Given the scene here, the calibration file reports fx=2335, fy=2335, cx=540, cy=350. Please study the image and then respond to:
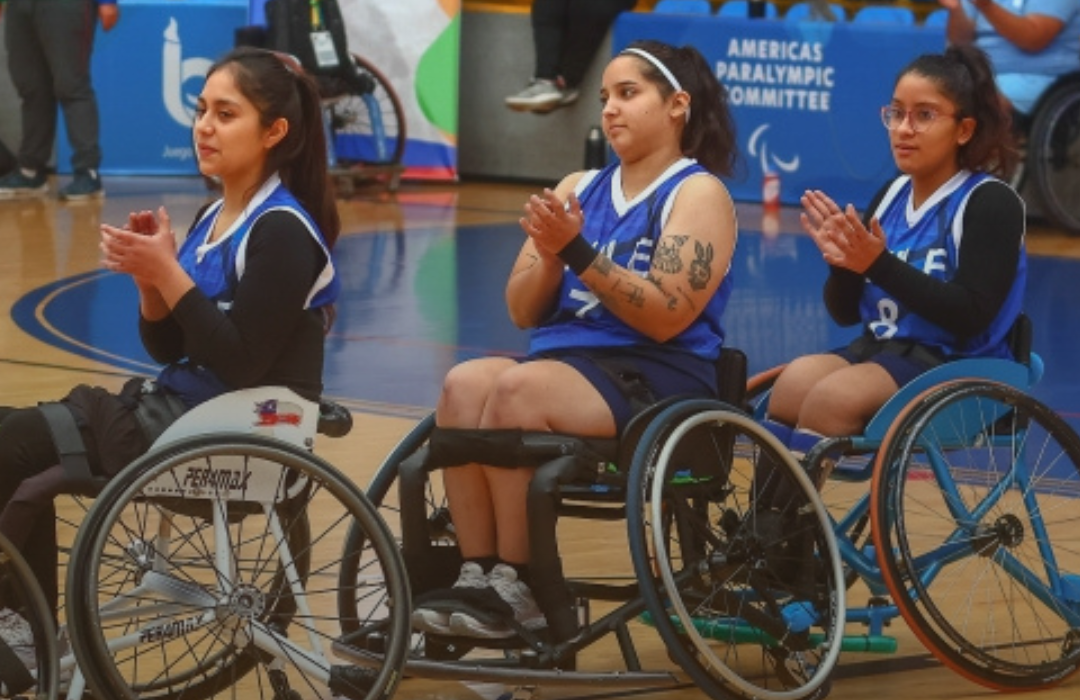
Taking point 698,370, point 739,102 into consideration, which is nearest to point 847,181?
point 739,102

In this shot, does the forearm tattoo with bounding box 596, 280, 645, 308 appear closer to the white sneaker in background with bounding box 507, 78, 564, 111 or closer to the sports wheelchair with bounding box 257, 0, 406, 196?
the sports wheelchair with bounding box 257, 0, 406, 196

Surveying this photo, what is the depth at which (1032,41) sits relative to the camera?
36.4 feet

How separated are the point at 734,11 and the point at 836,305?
839 centimetres

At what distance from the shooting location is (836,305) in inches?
184

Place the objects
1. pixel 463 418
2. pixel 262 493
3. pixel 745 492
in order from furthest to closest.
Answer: pixel 745 492, pixel 463 418, pixel 262 493

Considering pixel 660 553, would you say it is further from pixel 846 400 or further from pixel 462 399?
pixel 846 400

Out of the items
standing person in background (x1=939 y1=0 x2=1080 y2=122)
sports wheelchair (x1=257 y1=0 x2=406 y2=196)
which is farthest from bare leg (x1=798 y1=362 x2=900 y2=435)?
sports wheelchair (x1=257 y1=0 x2=406 y2=196)

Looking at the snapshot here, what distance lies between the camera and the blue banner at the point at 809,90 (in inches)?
477

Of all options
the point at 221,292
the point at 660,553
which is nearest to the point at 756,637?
the point at 660,553

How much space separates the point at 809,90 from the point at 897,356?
8043 mm

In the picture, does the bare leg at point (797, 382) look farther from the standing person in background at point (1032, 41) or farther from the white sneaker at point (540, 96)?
the white sneaker at point (540, 96)

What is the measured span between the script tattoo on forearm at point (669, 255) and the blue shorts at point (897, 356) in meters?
0.51

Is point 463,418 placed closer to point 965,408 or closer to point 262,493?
point 262,493

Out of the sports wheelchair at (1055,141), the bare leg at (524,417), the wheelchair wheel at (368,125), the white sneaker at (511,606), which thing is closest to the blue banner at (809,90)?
the sports wheelchair at (1055,141)
